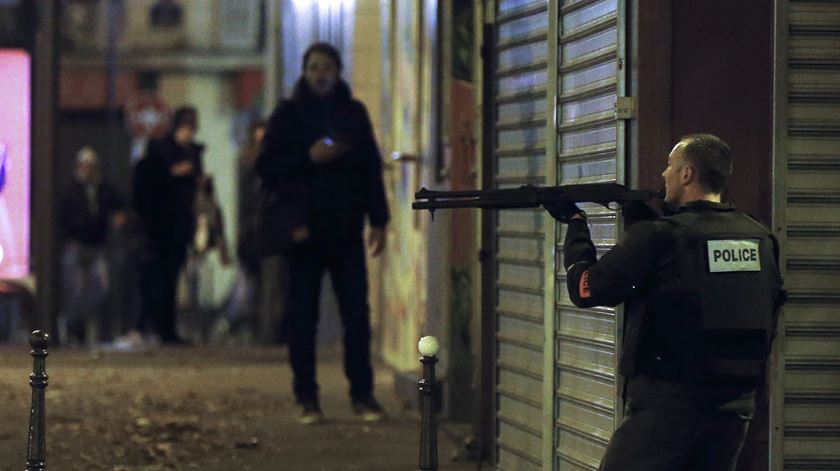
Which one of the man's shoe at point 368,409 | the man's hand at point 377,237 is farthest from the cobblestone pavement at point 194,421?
the man's hand at point 377,237

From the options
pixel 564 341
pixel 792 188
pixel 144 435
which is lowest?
pixel 144 435

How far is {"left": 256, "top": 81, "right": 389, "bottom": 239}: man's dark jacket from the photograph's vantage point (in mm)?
11102

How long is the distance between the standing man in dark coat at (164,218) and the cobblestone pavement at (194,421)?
1310 mm

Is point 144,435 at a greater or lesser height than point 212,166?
lesser

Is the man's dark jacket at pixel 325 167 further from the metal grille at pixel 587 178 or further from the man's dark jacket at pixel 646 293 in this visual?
the man's dark jacket at pixel 646 293

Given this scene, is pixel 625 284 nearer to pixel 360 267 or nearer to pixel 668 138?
pixel 668 138

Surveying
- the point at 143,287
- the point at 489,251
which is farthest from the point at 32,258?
the point at 489,251

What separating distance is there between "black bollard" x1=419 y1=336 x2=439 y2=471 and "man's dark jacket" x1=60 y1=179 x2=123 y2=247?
11565mm

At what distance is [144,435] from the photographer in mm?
10633

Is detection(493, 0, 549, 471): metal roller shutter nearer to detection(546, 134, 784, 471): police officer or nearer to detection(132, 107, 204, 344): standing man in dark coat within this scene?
detection(546, 134, 784, 471): police officer

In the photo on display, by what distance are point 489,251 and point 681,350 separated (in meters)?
3.83

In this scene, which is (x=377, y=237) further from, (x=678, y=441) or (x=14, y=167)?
(x=14, y=167)

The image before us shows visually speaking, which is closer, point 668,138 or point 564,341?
point 668,138

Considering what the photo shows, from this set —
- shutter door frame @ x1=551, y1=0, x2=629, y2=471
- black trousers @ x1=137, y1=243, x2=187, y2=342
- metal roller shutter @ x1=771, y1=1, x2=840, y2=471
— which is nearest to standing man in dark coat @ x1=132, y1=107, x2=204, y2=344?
black trousers @ x1=137, y1=243, x2=187, y2=342
